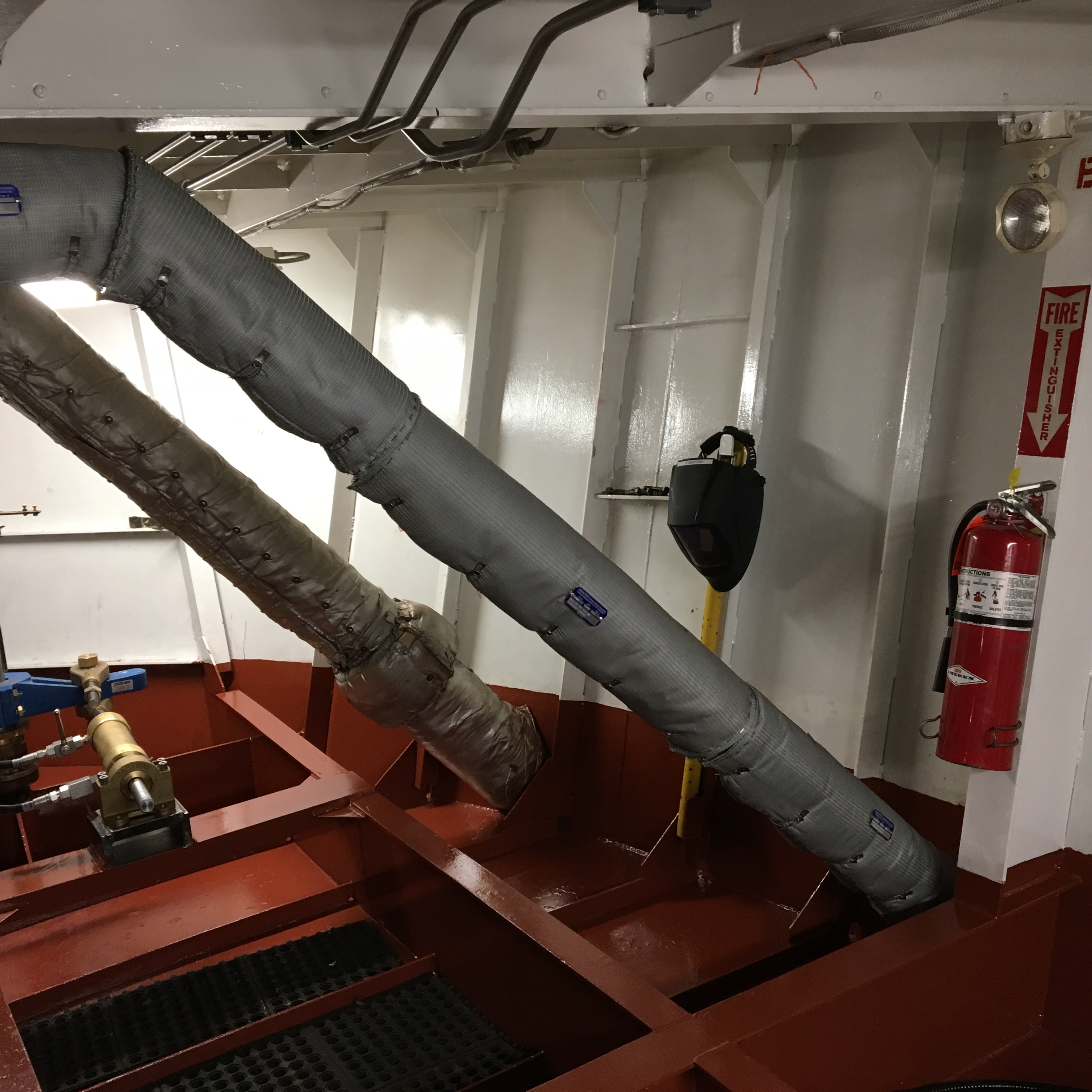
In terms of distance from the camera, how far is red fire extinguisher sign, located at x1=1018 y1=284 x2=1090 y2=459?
212 cm

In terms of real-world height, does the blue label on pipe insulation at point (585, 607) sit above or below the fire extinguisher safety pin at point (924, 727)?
above

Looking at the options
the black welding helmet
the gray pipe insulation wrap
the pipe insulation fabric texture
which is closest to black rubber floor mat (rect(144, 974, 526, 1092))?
the gray pipe insulation wrap

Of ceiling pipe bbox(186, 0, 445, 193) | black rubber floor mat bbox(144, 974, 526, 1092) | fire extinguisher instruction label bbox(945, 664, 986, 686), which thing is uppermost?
ceiling pipe bbox(186, 0, 445, 193)

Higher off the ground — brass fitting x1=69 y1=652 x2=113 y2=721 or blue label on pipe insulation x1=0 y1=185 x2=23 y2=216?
blue label on pipe insulation x1=0 y1=185 x2=23 y2=216

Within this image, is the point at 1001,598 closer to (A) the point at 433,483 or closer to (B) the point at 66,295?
(A) the point at 433,483

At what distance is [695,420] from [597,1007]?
2.08 m

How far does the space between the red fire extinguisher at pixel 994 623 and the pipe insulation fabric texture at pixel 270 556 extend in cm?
173

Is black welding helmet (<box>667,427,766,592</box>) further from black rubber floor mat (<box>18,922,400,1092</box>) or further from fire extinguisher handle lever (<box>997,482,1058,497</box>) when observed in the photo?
black rubber floor mat (<box>18,922,400,1092</box>)

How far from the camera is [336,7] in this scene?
1.58 metres

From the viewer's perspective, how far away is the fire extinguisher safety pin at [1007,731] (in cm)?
218

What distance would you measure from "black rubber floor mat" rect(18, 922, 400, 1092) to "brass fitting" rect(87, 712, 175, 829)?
46cm

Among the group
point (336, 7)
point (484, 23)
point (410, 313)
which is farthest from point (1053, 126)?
point (410, 313)

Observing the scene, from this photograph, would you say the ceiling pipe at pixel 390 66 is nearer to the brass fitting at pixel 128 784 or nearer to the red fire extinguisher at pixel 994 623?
the red fire extinguisher at pixel 994 623

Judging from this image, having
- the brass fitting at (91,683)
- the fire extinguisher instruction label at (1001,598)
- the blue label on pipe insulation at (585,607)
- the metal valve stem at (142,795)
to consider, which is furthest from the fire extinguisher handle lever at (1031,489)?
the brass fitting at (91,683)
